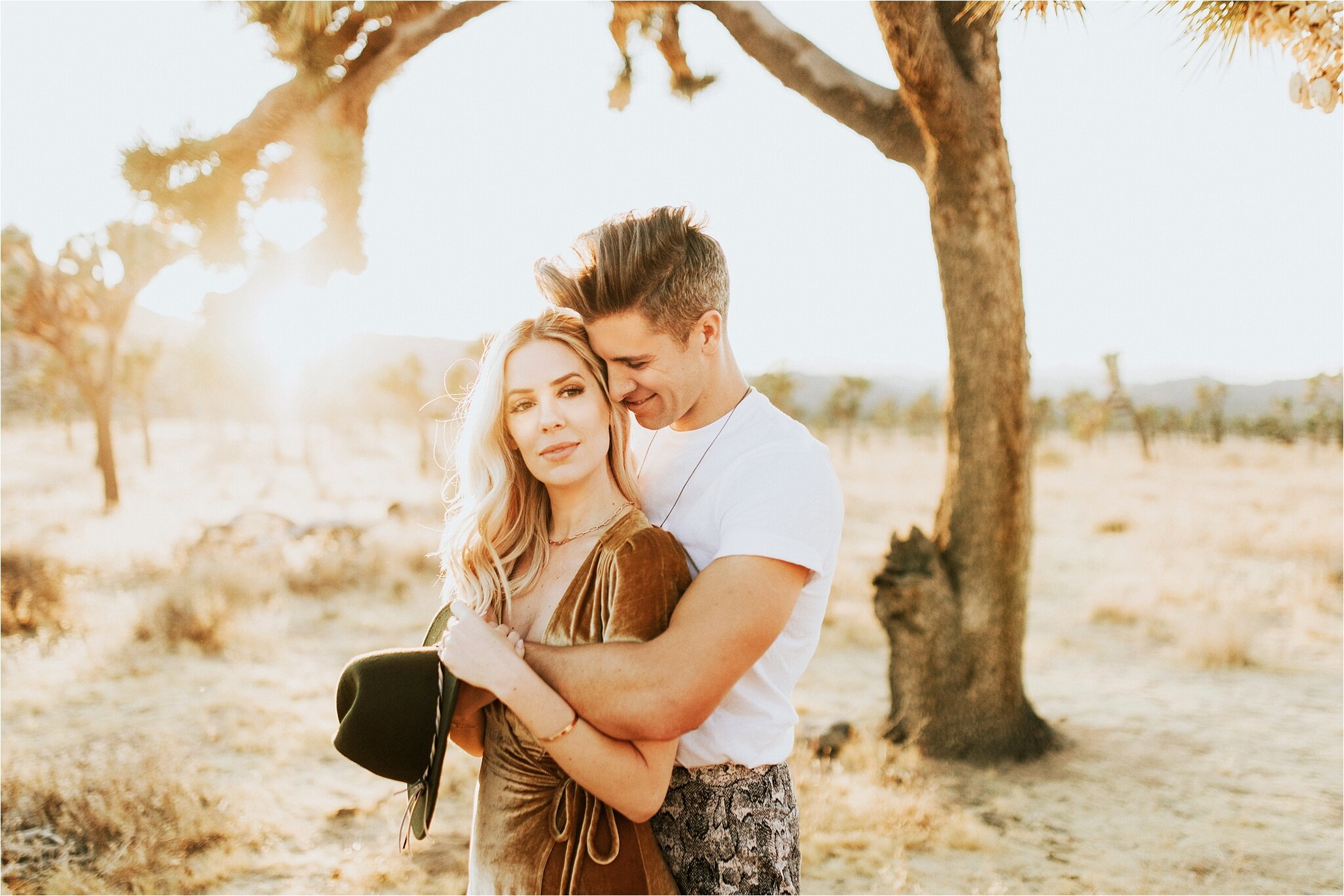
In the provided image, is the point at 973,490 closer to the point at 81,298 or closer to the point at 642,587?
the point at 642,587

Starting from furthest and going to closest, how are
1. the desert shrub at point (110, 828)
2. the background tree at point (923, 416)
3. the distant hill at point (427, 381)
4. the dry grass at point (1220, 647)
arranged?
1. the background tree at point (923, 416)
2. the distant hill at point (427, 381)
3. the dry grass at point (1220, 647)
4. the desert shrub at point (110, 828)

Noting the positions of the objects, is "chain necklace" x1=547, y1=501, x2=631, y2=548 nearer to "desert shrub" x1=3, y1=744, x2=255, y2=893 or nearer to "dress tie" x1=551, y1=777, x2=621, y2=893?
"dress tie" x1=551, y1=777, x2=621, y2=893

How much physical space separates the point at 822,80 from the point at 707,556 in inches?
172

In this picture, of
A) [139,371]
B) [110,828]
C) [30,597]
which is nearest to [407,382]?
[139,371]

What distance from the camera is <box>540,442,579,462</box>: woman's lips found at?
2.10m

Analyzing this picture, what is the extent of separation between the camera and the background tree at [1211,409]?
146 feet

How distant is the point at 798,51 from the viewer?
17.5 feet

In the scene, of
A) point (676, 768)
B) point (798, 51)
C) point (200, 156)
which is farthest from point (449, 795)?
point (798, 51)

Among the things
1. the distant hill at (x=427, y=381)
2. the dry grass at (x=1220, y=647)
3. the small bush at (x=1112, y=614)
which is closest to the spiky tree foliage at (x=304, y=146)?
the dry grass at (x=1220, y=647)

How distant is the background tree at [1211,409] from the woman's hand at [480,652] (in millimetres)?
51400

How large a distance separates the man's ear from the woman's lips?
482 millimetres

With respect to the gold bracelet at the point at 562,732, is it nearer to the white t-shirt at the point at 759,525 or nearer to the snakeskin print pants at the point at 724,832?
the white t-shirt at the point at 759,525

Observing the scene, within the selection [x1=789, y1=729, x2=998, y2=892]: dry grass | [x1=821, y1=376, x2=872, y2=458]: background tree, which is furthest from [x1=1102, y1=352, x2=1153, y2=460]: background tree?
[x1=789, y1=729, x2=998, y2=892]: dry grass

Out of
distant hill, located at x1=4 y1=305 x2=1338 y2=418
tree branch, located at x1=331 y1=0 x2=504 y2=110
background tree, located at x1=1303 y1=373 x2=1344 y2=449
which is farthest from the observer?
distant hill, located at x1=4 y1=305 x2=1338 y2=418
